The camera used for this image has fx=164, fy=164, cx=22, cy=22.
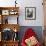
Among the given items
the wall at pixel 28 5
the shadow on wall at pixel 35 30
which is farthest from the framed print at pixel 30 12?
the shadow on wall at pixel 35 30

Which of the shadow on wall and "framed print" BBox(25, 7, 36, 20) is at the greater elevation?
"framed print" BBox(25, 7, 36, 20)

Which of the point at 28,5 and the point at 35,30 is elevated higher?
the point at 28,5

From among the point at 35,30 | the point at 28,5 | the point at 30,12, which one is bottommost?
the point at 35,30

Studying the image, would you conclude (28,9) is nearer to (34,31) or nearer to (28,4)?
(28,4)

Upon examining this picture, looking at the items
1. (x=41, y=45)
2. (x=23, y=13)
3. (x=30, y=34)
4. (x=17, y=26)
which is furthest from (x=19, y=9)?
(x=41, y=45)

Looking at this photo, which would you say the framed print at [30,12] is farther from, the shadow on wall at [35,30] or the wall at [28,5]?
the shadow on wall at [35,30]

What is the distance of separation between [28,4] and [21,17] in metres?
0.56

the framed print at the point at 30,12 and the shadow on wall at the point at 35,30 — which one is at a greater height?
the framed print at the point at 30,12

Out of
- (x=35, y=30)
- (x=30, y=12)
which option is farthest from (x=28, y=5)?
(x=35, y=30)

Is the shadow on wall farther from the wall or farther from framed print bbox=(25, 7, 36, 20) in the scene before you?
framed print bbox=(25, 7, 36, 20)

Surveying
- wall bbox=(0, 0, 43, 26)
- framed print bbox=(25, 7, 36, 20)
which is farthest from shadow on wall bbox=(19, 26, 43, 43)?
framed print bbox=(25, 7, 36, 20)

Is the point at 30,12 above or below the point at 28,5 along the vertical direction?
below

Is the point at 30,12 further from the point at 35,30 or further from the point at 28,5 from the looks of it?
the point at 35,30

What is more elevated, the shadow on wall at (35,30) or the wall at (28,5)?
the wall at (28,5)
